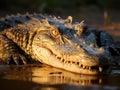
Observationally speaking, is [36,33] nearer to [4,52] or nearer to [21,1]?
[4,52]

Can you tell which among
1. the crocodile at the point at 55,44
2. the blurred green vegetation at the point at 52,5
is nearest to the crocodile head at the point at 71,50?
the crocodile at the point at 55,44

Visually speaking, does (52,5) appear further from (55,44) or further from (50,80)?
(50,80)

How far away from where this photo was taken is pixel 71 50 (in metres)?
7.12

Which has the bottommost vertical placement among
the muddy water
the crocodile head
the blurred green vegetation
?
the muddy water

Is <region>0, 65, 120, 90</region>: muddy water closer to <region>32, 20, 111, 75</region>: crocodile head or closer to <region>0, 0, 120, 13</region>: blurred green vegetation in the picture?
<region>32, 20, 111, 75</region>: crocodile head

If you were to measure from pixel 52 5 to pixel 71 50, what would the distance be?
11.3 meters

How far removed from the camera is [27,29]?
28.2 ft

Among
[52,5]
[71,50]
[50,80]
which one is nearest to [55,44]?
[71,50]

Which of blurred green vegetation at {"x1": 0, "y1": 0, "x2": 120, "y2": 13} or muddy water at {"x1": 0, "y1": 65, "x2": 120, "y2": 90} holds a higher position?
blurred green vegetation at {"x1": 0, "y1": 0, "x2": 120, "y2": 13}

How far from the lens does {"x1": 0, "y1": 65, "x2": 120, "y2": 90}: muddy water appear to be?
19.2 ft

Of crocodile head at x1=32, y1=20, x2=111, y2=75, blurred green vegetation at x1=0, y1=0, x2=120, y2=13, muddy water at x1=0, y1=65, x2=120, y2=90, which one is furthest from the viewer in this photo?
blurred green vegetation at x1=0, y1=0, x2=120, y2=13

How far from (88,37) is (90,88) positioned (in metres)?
2.08

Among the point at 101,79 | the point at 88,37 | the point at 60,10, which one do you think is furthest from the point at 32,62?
the point at 60,10

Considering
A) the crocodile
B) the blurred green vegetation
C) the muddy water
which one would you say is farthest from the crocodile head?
the blurred green vegetation
